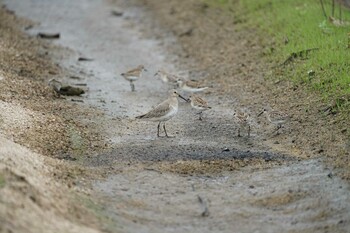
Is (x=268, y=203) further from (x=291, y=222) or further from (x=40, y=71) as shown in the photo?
(x=40, y=71)

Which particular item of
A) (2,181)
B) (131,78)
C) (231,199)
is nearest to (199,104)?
(131,78)

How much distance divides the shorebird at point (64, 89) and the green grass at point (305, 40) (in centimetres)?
411

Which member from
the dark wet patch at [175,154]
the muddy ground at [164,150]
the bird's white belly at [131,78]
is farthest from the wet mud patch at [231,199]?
the bird's white belly at [131,78]

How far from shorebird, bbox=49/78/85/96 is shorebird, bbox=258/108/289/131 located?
421 cm

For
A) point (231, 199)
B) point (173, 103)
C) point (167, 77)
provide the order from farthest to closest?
point (167, 77)
point (173, 103)
point (231, 199)

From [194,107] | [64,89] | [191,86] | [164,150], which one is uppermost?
[164,150]

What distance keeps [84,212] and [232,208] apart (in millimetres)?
1986

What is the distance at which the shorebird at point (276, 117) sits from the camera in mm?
13320

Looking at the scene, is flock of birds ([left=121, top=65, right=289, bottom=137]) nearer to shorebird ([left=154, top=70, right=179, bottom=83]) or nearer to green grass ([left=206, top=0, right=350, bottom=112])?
shorebird ([left=154, top=70, right=179, bottom=83])

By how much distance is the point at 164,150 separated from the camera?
12500mm

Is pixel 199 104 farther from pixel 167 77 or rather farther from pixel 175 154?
pixel 167 77

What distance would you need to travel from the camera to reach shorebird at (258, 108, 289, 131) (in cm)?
1332

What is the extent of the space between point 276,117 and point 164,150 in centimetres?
233

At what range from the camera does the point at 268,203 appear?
34.2 feet
